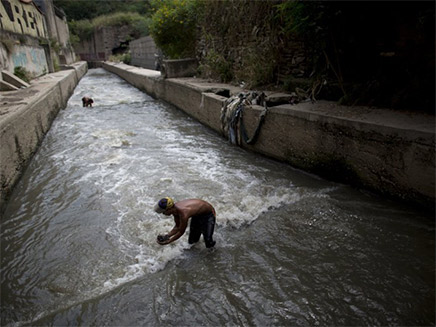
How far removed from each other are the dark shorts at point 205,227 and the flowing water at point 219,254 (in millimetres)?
158

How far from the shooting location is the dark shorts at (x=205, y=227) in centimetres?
351

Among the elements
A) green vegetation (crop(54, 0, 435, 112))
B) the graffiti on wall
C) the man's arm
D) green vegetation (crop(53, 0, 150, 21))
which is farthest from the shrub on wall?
green vegetation (crop(53, 0, 150, 21))

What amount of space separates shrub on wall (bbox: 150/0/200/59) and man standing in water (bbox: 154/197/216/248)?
11.5 metres

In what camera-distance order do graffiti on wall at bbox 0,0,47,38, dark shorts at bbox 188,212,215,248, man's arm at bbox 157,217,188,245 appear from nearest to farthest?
1. man's arm at bbox 157,217,188,245
2. dark shorts at bbox 188,212,215,248
3. graffiti on wall at bbox 0,0,47,38

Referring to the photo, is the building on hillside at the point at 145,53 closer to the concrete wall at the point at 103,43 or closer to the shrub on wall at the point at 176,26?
the shrub on wall at the point at 176,26

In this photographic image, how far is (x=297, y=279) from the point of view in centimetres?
312

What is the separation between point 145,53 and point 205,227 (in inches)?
963

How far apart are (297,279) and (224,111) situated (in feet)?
16.2

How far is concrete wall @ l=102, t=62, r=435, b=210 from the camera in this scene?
3760 mm

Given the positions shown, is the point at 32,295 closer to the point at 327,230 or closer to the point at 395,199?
the point at 327,230

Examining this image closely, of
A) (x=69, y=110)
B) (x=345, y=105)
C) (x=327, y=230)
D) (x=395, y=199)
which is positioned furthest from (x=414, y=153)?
(x=69, y=110)

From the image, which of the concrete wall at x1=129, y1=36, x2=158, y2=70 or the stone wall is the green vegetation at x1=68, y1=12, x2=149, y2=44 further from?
the stone wall

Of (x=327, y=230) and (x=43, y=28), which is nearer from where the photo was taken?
(x=327, y=230)

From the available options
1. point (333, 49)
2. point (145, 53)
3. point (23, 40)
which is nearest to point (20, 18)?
point (23, 40)
